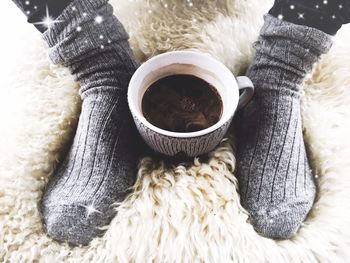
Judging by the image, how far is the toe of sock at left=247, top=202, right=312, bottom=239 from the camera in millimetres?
547

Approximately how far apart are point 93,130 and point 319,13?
338 mm

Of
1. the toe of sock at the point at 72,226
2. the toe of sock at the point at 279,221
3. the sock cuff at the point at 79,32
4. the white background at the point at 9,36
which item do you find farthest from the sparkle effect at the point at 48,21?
the toe of sock at the point at 279,221

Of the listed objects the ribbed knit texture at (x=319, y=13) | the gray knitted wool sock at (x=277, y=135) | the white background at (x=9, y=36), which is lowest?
the gray knitted wool sock at (x=277, y=135)

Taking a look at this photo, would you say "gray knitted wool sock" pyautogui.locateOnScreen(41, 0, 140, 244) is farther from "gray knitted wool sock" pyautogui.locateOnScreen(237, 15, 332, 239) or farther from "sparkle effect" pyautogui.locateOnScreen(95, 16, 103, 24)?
"gray knitted wool sock" pyautogui.locateOnScreen(237, 15, 332, 239)

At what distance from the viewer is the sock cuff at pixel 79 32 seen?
1.85 ft

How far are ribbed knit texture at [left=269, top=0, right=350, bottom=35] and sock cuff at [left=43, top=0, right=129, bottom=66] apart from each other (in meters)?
0.25

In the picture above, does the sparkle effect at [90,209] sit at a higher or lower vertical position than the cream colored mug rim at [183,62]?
lower

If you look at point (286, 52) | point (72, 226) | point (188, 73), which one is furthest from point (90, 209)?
point (286, 52)

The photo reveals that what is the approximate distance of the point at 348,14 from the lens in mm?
585

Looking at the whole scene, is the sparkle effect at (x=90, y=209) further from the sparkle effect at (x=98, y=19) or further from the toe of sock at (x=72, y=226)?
the sparkle effect at (x=98, y=19)

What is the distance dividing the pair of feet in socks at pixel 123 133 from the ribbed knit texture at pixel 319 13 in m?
0.01

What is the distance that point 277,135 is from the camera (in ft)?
1.93

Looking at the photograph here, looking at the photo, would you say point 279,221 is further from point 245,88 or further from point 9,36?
point 9,36

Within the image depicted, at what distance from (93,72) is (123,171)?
0.14m
